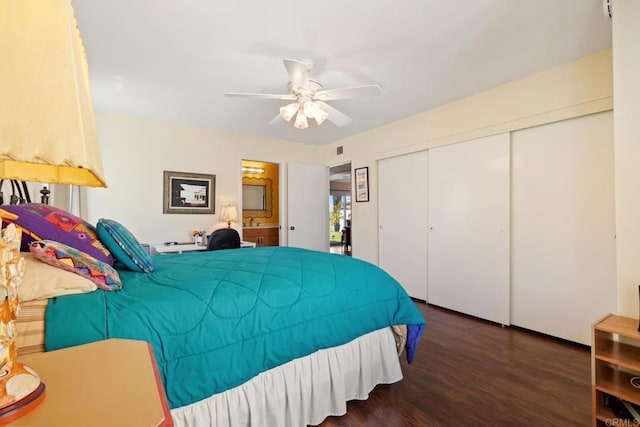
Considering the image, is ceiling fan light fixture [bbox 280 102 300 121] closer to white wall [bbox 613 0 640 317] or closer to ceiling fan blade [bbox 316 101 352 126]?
ceiling fan blade [bbox 316 101 352 126]

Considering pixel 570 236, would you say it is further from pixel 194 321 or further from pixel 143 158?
pixel 143 158

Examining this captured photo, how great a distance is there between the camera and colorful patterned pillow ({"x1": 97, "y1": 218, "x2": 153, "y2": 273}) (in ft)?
5.35

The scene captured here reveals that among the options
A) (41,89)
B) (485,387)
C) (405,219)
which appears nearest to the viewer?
(41,89)

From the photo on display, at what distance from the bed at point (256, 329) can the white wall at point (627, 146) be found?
1.18 m

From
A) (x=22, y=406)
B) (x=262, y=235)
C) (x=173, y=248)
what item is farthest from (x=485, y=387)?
(x=262, y=235)

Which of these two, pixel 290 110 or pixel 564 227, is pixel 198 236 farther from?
pixel 564 227

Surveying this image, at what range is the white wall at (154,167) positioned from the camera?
12.3 feet

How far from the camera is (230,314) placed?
4.34 feet

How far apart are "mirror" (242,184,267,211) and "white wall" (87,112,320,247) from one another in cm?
149

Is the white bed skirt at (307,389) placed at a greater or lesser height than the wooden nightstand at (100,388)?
lesser

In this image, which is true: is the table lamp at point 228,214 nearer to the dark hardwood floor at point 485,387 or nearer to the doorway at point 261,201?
the doorway at point 261,201

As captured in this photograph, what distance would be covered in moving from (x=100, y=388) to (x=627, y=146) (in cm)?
256

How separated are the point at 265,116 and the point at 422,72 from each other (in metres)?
2.00

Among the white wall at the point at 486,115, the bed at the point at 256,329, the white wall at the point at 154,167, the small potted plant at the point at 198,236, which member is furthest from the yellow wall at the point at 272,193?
the bed at the point at 256,329
